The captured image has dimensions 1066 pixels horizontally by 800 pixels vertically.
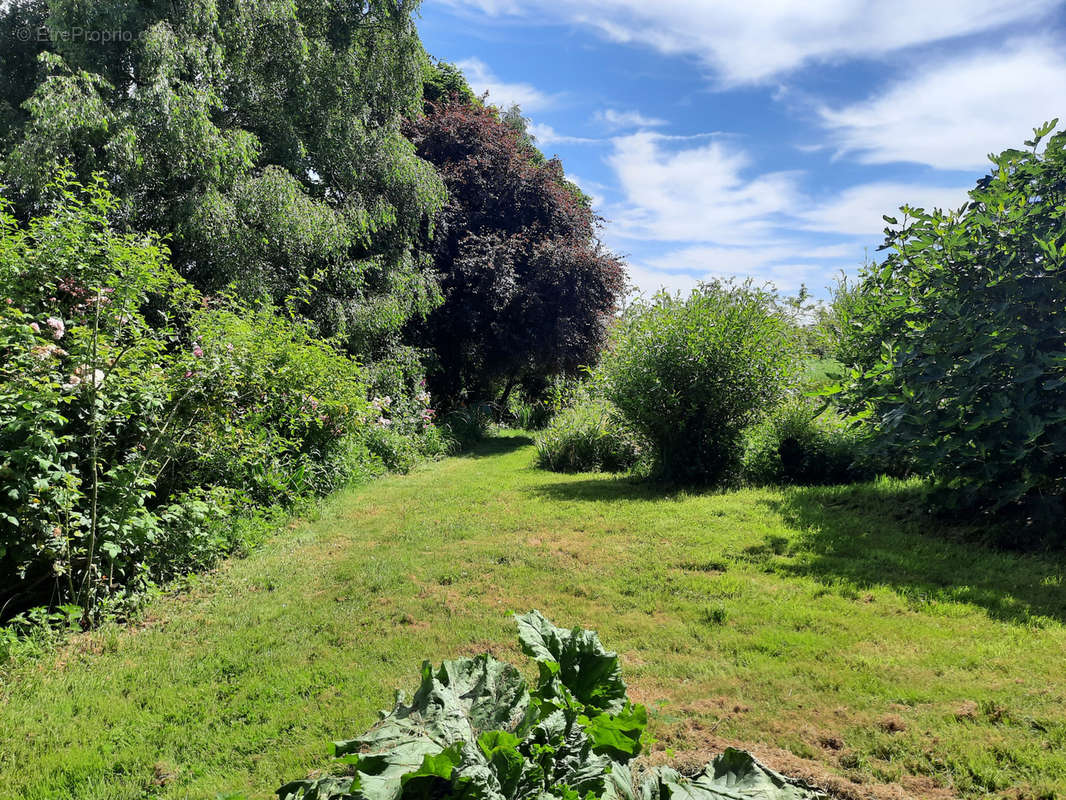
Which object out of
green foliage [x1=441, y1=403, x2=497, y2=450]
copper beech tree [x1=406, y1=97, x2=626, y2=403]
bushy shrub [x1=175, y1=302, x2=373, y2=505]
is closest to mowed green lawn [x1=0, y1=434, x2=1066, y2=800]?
bushy shrub [x1=175, y1=302, x2=373, y2=505]

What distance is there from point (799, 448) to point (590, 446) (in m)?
3.03

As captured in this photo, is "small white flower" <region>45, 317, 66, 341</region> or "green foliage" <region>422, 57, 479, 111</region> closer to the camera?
"small white flower" <region>45, 317, 66, 341</region>

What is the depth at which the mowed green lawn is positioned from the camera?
7.93 ft

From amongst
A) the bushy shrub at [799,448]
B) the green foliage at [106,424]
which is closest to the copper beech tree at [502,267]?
the bushy shrub at [799,448]

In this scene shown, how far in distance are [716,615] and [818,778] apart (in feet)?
4.97

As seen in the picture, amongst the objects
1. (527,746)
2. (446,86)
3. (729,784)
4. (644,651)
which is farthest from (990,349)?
(446,86)

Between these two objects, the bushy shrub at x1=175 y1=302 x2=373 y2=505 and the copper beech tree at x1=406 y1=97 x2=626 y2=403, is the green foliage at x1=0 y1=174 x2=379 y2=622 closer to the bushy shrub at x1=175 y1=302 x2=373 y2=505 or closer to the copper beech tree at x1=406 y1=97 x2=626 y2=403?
the bushy shrub at x1=175 y1=302 x2=373 y2=505

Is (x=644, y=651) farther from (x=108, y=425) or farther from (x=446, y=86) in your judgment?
(x=446, y=86)

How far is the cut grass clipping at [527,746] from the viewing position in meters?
1.58

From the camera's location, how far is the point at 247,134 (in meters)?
8.08

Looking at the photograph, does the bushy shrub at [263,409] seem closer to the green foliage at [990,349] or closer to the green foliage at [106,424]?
the green foliage at [106,424]

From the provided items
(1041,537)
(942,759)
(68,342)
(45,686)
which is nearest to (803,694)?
(942,759)

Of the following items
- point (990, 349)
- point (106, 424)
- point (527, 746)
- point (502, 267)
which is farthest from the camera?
point (502, 267)

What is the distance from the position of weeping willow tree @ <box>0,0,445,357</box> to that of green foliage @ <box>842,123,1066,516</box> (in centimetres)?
710
